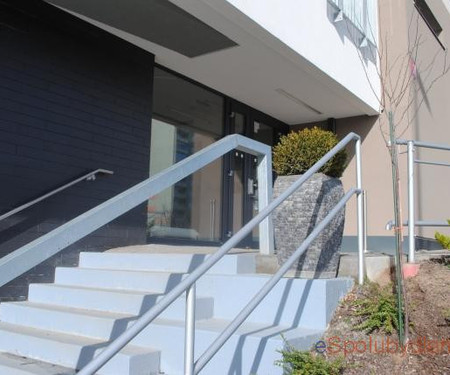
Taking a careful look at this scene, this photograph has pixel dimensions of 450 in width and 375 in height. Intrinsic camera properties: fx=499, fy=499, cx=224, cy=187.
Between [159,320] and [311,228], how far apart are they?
1255 mm

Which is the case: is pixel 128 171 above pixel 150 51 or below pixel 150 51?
below

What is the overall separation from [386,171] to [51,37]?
551 centimetres

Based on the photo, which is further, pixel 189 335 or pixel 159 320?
pixel 159 320

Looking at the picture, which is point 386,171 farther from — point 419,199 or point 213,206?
point 213,206

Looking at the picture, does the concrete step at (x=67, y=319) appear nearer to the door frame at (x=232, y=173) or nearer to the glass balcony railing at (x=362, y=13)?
the door frame at (x=232, y=173)

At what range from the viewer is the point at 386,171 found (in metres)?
8.18

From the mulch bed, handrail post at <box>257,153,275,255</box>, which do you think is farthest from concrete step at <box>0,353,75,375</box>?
handrail post at <box>257,153,275,255</box>

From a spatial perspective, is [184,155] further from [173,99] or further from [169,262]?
[169,262]

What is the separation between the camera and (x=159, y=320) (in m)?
3.30

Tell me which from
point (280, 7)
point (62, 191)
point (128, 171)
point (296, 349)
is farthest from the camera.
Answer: point (128, 171)

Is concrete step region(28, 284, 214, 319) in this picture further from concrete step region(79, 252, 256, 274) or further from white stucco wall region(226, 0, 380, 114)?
white stucco wall region(226, 0, 380, 114)

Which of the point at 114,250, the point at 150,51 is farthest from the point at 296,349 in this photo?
the point at 150,51

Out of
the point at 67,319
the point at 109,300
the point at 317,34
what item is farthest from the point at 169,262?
the point at 317,34

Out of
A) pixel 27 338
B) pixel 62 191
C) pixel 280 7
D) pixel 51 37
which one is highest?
pixel 280 7
